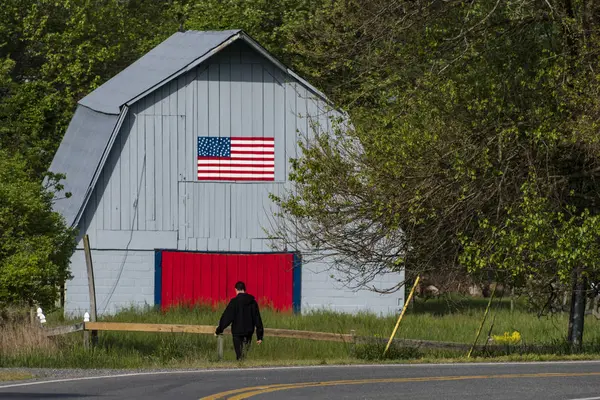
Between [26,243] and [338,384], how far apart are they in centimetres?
793

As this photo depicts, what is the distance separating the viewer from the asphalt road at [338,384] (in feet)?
45.3

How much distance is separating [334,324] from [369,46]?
9.09m

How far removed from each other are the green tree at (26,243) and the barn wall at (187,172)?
9465 millimetres

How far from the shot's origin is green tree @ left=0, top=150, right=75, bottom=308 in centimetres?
2047

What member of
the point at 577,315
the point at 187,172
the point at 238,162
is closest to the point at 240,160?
the point at 238,162

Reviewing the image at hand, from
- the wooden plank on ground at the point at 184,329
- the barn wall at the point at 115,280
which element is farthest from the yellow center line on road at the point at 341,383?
the barn wall at the point at 115,280

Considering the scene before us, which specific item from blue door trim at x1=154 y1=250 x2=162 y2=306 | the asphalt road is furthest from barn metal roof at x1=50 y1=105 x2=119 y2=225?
the asphalt road

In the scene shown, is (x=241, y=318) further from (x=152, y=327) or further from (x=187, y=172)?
(x=187, y=172)

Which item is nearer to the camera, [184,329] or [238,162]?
[184,329]

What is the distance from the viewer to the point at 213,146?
104ft

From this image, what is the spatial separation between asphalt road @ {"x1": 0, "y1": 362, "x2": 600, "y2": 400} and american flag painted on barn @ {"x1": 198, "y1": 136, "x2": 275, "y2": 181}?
1430 cm

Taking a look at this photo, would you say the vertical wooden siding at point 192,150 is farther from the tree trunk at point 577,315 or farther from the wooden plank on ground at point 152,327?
the wooden plank on ground at point 152,327

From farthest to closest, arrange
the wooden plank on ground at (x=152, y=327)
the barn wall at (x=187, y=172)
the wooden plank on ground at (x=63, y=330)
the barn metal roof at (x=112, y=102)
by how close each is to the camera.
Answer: the barn wall at (x=187, y=172) < the barn metal roof at (x=112, y=102) < the wooden plank on ground at (x=63, y=330) < the wooden plank on ground at (x=152, y=327)

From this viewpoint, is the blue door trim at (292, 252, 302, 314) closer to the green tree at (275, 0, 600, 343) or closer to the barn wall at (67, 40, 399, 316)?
the barn wall at (67, 40, 399, 316)
